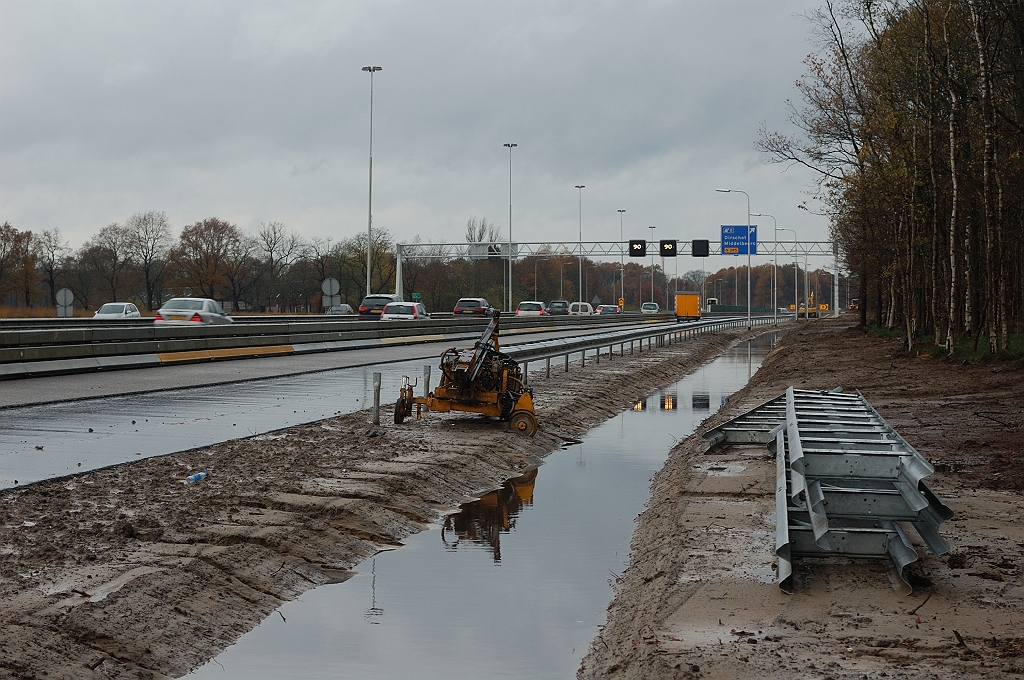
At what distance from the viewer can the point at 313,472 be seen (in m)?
12.0

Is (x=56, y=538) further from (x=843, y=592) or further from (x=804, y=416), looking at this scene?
(x=804, y=416)

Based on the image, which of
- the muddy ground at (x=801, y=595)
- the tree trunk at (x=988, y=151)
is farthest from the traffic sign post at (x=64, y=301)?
the muddy ground at (x=801, y=595)

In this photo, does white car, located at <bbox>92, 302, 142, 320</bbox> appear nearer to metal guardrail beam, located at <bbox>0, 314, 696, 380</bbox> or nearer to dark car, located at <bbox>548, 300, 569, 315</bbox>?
metal guardrail beam, located at <bbox>0, 314, 696, 380</bbox>

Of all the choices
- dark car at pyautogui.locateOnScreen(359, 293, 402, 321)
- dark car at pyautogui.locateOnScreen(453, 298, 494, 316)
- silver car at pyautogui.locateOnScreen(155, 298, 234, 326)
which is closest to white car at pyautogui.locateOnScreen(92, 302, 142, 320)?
silver car at pyautogui.locateOnScreen(155, 298, 234, 326)

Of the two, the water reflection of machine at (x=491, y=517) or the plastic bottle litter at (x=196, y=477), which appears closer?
the water reflection of machine at (x=491, y=517)

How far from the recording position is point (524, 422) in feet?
54.4

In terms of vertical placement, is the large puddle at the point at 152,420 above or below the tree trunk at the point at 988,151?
below

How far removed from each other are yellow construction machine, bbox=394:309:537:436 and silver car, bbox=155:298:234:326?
2229 centimetres

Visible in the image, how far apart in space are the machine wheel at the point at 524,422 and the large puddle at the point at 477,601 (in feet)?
7.92

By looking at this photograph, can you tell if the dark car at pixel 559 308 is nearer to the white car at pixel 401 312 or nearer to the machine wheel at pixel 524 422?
the white car at pixel 401 312

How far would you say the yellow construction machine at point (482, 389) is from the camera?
16.1m

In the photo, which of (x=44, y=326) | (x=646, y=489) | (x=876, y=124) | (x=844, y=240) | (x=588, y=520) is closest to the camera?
(x=588, y=520)

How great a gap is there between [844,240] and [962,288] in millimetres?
9559

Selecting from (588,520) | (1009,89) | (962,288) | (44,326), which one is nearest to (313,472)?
(588,520)
